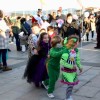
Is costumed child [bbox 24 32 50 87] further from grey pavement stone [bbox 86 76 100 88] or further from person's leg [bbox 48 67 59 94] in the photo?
grey pavement stone [bbox 86 76 100 88]

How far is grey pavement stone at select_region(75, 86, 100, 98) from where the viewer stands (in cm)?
601

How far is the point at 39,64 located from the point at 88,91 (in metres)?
1.22

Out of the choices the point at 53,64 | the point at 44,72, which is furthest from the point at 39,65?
the point at 53,64

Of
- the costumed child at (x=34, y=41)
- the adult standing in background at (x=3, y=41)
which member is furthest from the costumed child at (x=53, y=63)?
the adult standing in background at (x=3, y=41)

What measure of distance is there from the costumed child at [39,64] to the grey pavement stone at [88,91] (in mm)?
846

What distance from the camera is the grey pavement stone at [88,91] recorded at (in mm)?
6010

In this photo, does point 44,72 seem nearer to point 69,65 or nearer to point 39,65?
→ point 39,65

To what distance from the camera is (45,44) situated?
639cm

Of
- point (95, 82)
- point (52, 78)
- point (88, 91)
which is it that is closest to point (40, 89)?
point (52, 78)

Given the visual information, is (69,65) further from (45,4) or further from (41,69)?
(45,4)

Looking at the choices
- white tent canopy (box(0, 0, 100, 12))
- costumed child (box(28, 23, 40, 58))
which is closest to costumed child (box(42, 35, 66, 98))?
costumed child (box(28, 23, 40, 58))

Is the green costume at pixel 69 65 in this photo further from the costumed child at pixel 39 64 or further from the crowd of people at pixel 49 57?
the costumed child at pixel 39 64

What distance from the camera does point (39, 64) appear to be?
6586mm

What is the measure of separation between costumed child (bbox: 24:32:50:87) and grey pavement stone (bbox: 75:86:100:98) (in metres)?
0.85
